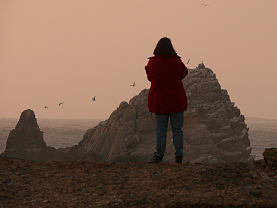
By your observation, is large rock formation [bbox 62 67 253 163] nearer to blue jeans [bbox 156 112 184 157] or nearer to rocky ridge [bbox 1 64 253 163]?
rocky ridge [bbox 1 64 253 163]

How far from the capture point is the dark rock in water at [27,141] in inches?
3159

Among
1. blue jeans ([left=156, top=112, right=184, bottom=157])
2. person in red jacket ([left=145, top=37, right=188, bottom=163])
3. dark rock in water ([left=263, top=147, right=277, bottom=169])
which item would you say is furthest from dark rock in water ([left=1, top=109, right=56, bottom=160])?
dark rock in water ([left=263, top=147, right=277, bottom=169])

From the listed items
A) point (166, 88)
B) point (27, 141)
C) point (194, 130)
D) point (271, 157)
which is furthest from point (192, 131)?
point (271, 157)

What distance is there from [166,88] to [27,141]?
8166cm

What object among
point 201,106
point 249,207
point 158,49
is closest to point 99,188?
point 249,207

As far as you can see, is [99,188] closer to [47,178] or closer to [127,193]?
[127,193]

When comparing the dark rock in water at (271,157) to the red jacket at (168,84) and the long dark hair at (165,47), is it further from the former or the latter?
the long dark hair at (165,47)

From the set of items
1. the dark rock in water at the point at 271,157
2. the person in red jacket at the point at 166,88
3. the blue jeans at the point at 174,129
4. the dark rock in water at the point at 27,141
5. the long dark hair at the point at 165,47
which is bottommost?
the dark rock in water at the point at 27,141

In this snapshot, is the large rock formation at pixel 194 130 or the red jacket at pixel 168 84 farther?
the large rock formation at pixel 194 130

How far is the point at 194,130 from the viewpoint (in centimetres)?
6475

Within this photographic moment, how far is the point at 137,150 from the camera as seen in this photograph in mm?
65812

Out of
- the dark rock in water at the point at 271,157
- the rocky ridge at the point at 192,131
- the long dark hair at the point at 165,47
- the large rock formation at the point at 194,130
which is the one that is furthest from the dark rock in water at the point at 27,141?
the dark rock in water at the point at 271,157

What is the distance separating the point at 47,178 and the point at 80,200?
1.82 m

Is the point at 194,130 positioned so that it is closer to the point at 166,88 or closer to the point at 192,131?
the point at 192,131
